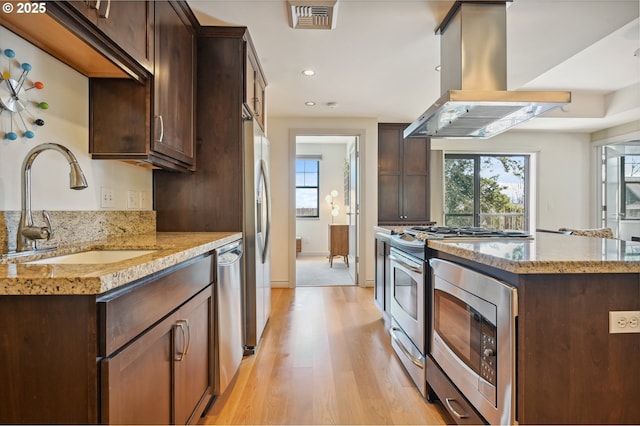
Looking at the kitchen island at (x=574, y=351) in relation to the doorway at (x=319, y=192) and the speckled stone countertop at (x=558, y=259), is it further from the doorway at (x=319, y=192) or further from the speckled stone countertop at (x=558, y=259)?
the doorway at (x=319, y=192)

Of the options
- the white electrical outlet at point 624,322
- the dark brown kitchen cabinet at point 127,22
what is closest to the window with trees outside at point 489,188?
the white electrical outlet at point 624,322

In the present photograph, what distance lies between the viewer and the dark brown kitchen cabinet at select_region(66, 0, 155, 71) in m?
1.18

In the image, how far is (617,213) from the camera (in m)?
5.34

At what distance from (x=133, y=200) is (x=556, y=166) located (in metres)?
6.45

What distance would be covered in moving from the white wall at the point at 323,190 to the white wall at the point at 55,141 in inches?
224

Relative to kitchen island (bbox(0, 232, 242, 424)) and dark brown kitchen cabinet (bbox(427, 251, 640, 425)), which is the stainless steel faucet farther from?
dark brown kitchen cabinet (bbox(427, 251, 640, 425))

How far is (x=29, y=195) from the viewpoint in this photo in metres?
1.22

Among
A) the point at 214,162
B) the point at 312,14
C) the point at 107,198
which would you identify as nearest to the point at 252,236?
the point at 214,162

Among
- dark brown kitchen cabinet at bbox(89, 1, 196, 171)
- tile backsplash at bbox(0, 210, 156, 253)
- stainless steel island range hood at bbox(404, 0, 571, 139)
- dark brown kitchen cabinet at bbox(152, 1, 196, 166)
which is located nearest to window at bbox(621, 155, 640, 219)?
stainless steel island range hood at bbox(404, 0, 571, 139)

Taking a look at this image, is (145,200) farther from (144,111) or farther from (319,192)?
(319,192)

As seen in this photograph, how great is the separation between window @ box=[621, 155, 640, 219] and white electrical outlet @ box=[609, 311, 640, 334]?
18.3 ft

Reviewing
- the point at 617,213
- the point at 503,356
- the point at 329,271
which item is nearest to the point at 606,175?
the point at 617,213

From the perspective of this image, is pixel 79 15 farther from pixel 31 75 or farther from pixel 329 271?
pixel 329 271

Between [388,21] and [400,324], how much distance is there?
2.09 m
